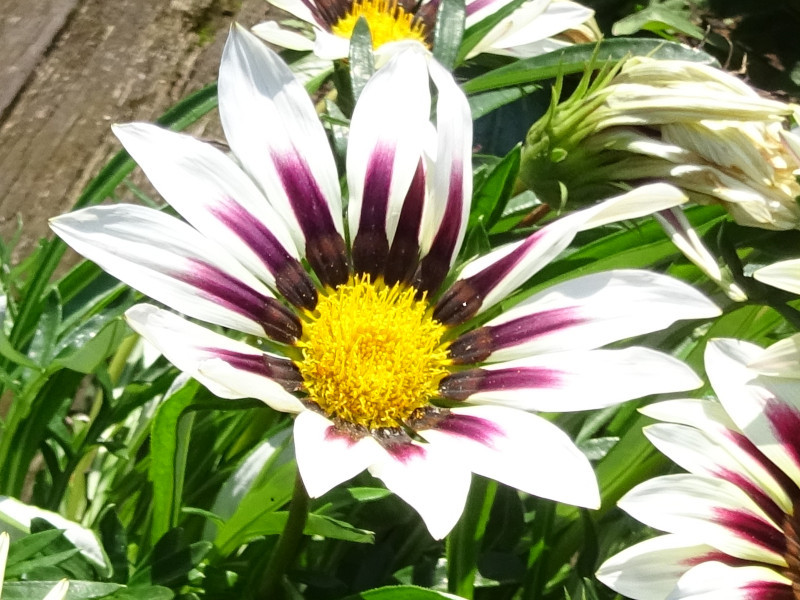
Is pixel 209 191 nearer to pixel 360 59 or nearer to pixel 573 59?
pixel 360 59

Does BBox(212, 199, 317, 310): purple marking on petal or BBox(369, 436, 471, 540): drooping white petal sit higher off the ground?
BBox(212, 199, 317, 310): purple marking on petal

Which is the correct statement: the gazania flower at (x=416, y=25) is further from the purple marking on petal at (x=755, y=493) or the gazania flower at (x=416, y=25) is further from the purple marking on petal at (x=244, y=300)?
the purple marking on petal at (x=755, y=493)

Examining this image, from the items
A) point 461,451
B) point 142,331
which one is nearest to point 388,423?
point 461,451

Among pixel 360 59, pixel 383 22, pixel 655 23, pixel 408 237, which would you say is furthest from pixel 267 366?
pixel 655 23

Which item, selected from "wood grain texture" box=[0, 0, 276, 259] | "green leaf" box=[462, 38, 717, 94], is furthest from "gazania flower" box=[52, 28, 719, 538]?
"wood grain texture" box=[0, 0, 276, 259]

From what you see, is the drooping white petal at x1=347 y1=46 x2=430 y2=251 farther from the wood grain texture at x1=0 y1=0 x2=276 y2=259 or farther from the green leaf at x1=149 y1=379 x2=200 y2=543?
the wood grain texture at x1=0 y1=0 x2=276 y2=259
